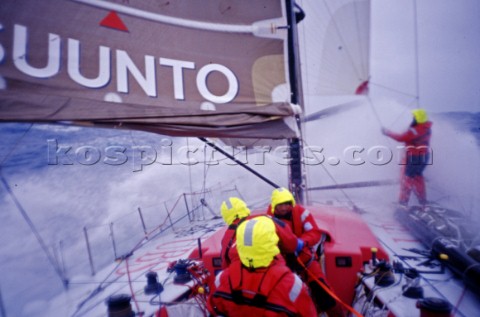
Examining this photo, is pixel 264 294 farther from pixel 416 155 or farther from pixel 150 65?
pixel 416 155

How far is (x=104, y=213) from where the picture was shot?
7.82m

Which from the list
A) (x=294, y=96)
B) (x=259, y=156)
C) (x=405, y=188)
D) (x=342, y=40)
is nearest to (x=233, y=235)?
(x=294, y=96)

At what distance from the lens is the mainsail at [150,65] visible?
1.83 m

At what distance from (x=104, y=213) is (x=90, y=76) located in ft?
21.6

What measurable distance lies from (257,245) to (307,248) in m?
0.91

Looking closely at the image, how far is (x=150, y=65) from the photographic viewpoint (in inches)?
88.0

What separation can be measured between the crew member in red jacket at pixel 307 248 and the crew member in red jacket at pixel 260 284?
66 centimetres

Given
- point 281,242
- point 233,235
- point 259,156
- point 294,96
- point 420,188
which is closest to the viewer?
point 281,242

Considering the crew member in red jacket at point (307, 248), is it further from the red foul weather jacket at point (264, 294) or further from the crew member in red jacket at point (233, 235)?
the red foul weather jacket at point (264, 294)

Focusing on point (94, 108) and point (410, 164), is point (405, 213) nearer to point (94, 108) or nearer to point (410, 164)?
point (410, 164)

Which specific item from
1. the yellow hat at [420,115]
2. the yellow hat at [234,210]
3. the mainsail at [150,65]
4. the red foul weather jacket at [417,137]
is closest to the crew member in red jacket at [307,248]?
the yellow hat at [234,210]

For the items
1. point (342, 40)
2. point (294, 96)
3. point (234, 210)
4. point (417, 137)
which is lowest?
point (234, 210)

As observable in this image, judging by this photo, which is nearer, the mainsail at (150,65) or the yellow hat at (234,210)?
the mainsail at (150,65)

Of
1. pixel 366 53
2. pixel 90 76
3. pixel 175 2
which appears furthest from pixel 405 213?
pixel 90 76
